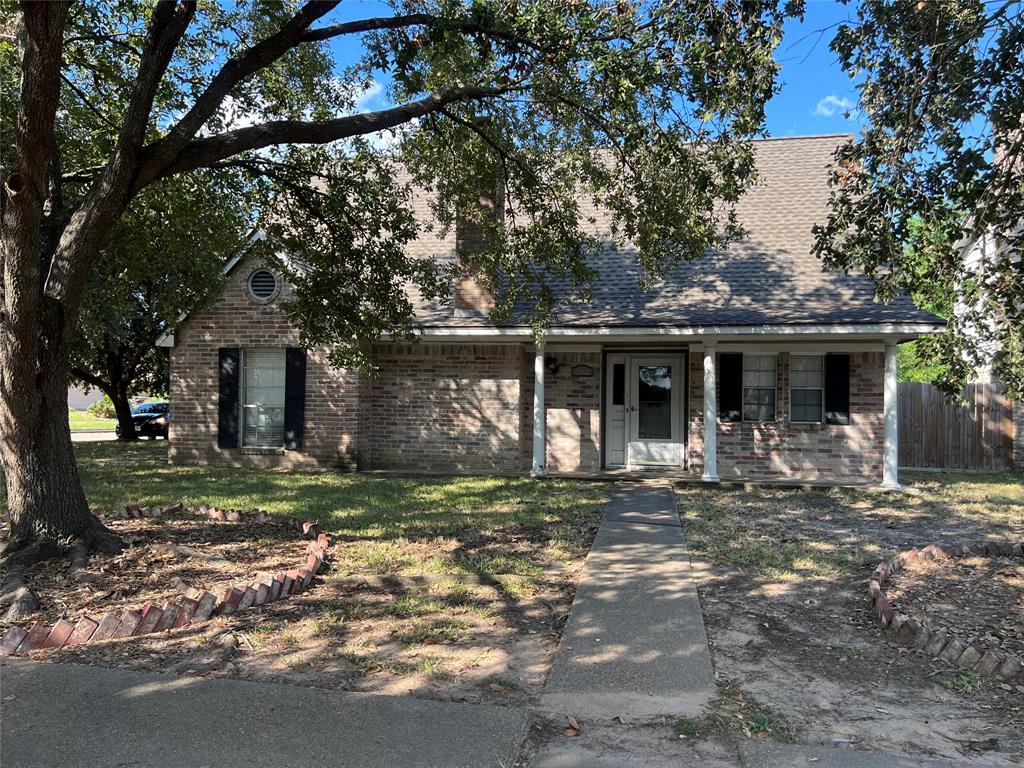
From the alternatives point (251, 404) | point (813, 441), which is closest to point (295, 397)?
point (251, 404)

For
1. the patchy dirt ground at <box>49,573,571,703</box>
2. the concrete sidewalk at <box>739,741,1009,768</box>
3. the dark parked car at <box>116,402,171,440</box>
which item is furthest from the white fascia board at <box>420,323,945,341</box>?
the dark parked car at <box>116,402,171,440</box>

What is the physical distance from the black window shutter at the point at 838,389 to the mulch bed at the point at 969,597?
527cm

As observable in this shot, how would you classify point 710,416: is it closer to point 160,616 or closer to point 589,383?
point 589,383

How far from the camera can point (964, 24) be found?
4.79 metres

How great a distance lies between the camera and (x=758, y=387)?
480 inches

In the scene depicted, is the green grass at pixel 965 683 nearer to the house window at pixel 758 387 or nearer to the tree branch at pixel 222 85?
the tree branch at pixel 222 85

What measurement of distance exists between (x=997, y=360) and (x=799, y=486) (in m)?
6.77

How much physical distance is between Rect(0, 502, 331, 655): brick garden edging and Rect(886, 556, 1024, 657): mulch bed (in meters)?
4.49

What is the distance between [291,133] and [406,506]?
4.85 metres

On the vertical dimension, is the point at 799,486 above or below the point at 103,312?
below

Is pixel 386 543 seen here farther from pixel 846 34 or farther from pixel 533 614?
pixel 846 34

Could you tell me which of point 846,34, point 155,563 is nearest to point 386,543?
point 155,563

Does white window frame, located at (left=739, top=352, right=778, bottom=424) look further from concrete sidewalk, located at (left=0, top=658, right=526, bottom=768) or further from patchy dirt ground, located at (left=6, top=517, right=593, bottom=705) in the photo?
concrete sidewalk, located at (left=0, top=658, right=526, bottom=768)

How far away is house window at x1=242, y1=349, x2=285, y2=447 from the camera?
13219 mm
